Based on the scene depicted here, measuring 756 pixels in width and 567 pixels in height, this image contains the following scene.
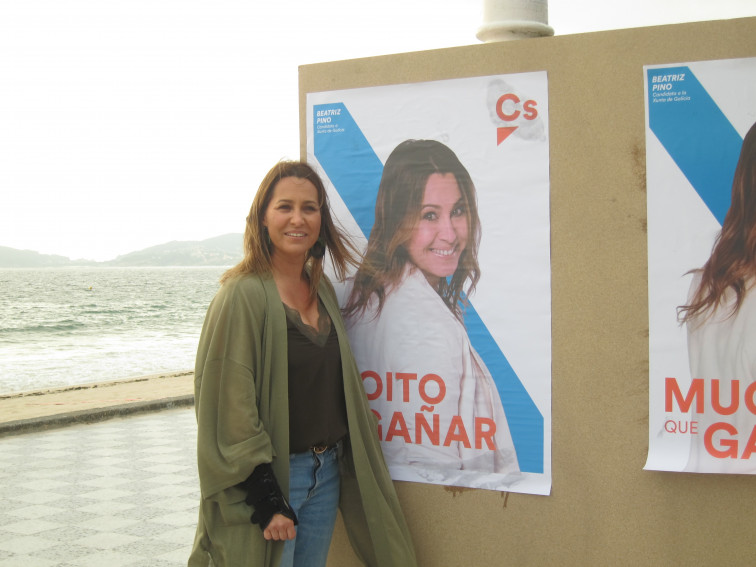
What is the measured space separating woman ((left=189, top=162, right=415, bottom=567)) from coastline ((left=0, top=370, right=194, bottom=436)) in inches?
285

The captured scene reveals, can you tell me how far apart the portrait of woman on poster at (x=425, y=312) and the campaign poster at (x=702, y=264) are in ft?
2.01

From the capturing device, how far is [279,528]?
237cm

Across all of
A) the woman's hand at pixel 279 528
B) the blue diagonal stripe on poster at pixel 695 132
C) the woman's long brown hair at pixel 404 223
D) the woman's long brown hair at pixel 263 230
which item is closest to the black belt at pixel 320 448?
the woman's hand at pixel 279 528

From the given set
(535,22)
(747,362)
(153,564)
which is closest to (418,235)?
(535,22)

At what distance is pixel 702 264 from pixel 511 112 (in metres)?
0.85

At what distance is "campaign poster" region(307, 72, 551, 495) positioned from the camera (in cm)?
291

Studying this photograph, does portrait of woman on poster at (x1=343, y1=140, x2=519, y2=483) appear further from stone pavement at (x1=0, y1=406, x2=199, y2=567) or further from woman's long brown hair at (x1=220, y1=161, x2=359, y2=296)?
stone pavement at (x1=0, y1=406, x2=199, y2=567)

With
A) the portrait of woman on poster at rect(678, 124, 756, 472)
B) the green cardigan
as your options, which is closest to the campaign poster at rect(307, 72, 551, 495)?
the portrait of woman on poster at rect(678, 124, 756, 472)

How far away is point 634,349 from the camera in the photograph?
9.09 feet

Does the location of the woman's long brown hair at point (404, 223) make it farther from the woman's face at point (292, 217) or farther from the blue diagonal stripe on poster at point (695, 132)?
the blue diagonal stripe on poster at point (695, 132)

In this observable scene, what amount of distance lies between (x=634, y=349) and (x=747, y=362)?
36cm

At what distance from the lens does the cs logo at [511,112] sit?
2.89 meters

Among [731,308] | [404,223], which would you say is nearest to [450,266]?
[404,223]

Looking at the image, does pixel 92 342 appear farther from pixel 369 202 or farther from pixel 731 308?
pixel 731 308
